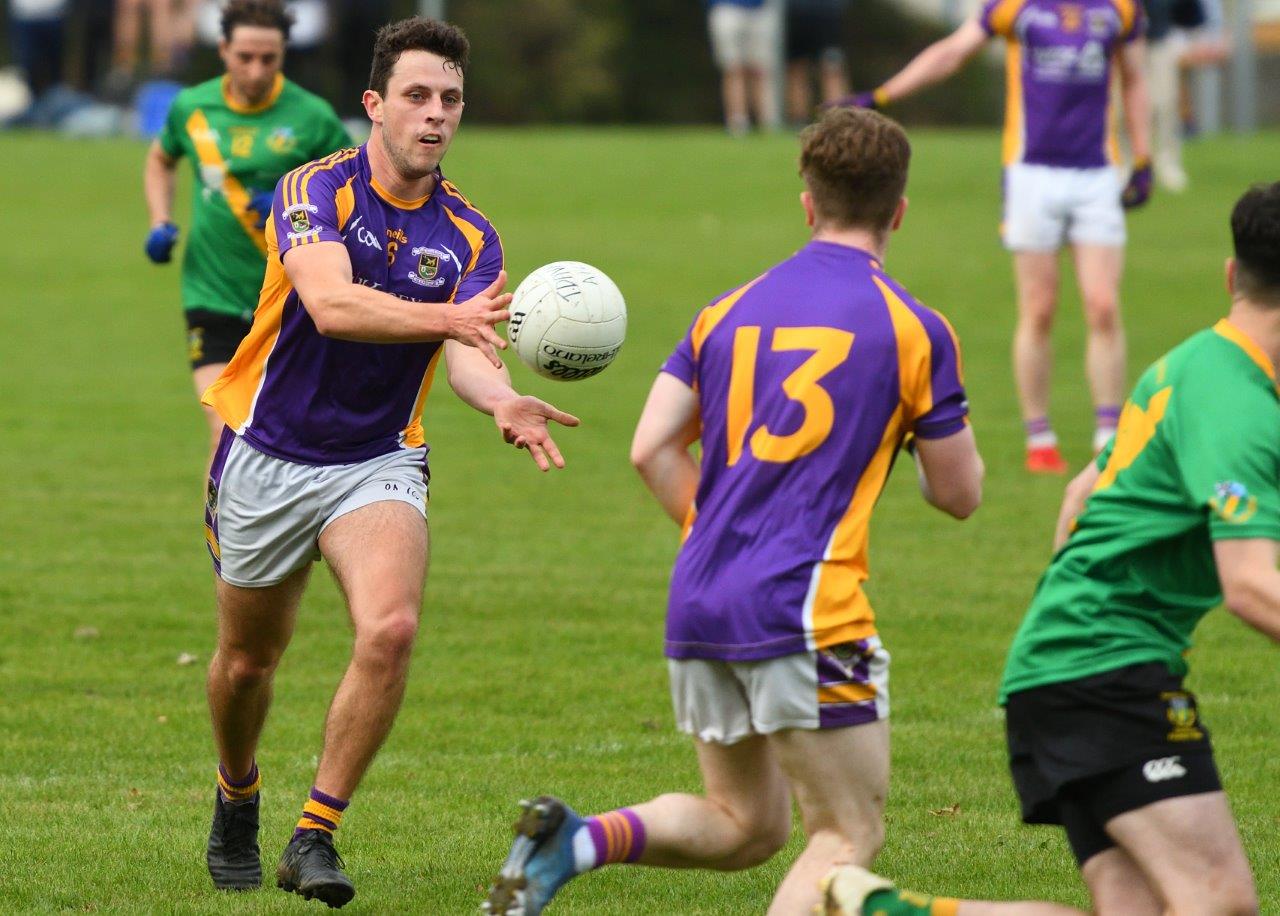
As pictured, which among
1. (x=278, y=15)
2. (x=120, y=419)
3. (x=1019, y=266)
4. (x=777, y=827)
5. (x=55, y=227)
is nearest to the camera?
(x=777, y=827)

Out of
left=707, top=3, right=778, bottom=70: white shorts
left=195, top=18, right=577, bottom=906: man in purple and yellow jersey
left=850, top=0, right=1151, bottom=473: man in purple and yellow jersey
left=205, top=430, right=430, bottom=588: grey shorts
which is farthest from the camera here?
left=707, top=3, right=778, bottom=70: white shorts

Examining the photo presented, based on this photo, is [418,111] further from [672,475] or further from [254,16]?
[254,16]

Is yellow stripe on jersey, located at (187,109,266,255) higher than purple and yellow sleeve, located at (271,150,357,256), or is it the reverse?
purple and yellow sleeve, located at (271,150,357,256)

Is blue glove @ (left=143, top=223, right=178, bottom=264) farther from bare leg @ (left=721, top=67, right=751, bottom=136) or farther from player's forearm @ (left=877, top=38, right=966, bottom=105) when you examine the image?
bare leg @ (left=721, top=67, right=751, bottom=136)

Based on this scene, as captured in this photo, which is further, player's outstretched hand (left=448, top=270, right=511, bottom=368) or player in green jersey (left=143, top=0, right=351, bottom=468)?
player in green jersey (left=143, top=0, right=351, bottom=468)

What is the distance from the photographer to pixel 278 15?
934 centimetres

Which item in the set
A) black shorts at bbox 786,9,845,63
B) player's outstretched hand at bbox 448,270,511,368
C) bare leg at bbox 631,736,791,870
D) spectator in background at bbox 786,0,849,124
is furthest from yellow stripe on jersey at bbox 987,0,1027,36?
black shorts at bbox 786,9,845,63

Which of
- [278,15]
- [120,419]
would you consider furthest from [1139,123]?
[120,419]

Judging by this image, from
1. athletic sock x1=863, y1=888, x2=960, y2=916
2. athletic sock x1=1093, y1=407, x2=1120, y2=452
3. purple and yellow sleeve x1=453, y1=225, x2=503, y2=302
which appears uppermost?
purple and yellow sleeve x1=453, y1=225, x2=503, y2=302

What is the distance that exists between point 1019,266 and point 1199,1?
13.0m

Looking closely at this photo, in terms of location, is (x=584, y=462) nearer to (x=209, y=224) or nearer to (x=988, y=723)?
(x=209, y=224)

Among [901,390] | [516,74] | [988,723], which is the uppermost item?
[901,390]

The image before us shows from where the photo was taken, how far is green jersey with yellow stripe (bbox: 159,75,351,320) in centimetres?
945

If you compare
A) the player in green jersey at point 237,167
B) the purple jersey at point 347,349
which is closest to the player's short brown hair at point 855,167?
the purple jersey at point 347,349
